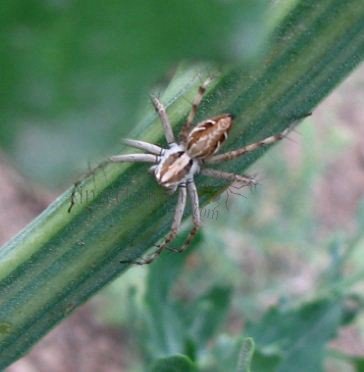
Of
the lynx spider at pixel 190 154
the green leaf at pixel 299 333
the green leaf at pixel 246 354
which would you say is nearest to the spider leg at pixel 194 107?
the lynx spider at pixel 190 154

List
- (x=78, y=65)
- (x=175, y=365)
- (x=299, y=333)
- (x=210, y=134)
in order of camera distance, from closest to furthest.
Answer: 1. (x=78, y=65)
2. (x=210, y=134)
3. (x=175, y=365)
4. (x=299, y=333)

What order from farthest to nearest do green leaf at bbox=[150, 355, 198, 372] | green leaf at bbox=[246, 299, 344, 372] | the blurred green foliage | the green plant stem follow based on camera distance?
green leaf at bbox=[246, 299, 344, 372], green leaf at bbox=[150, 355, 198, 372], the green plant stem, the blurred green foliage

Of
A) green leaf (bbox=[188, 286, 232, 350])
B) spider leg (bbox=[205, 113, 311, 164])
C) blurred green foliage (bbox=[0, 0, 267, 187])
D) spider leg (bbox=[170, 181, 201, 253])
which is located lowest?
blurred green foliage (bbox=[0, 0, 267, 187])

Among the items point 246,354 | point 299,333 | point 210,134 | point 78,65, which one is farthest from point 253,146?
point 299,333

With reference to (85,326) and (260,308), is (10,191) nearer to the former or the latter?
(85,326)

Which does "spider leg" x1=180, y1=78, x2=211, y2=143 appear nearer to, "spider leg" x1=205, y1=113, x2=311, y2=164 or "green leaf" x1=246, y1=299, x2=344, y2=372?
"spider leg" x1=205, y1=113, x2=311, y2=164

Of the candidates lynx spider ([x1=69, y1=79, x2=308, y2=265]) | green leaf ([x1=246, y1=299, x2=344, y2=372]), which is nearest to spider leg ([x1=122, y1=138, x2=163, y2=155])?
lynx spider ([x1=69, y1=79, x2=308, y2=265])

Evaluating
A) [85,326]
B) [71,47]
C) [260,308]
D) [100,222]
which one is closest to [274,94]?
[100,222]

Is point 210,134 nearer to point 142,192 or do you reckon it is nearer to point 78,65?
point 142,192
